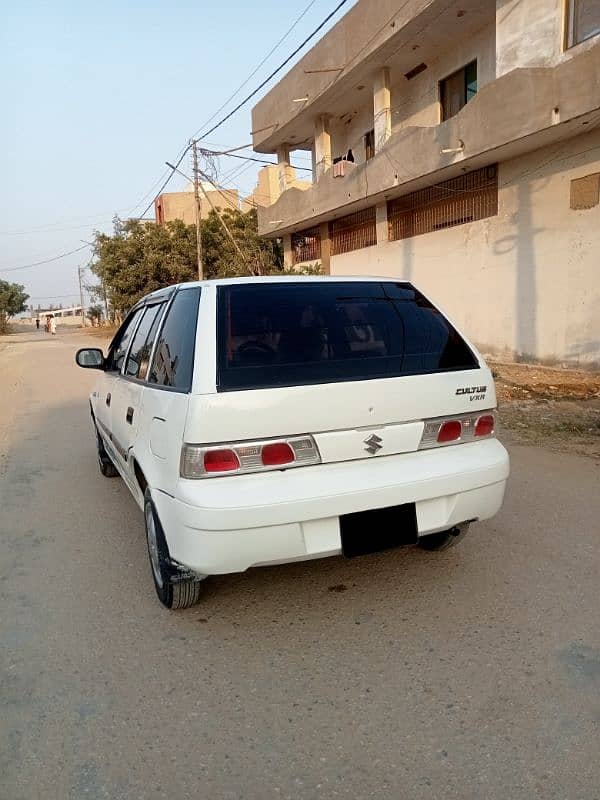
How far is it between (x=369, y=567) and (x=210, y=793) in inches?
69.7

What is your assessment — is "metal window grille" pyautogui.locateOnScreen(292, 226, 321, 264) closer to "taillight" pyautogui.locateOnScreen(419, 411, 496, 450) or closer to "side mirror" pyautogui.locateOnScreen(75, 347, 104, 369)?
"side mirror" pyautogui.locateOnScreen(75, 347, 104, 369)

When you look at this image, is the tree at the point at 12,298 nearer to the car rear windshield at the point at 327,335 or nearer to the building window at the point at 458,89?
the building window at the point at 458,89

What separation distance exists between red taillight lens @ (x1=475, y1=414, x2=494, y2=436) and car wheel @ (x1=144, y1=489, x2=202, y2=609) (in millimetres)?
1620

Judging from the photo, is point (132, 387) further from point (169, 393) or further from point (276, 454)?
point (276, 454)

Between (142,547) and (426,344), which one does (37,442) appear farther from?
(426,344)

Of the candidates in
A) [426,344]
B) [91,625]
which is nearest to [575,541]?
[426,344]

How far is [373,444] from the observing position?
2865mm

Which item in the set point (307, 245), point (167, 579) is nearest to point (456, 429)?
point (167, 579)

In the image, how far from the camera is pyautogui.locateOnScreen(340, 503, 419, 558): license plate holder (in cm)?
278

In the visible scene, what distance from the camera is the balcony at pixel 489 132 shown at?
952 cm

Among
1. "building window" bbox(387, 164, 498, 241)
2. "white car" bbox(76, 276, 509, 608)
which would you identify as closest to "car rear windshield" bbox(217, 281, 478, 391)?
"white car" bbox(76, 276, 509, 608)

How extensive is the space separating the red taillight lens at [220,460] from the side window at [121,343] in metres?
2.10

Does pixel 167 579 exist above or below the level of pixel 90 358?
below

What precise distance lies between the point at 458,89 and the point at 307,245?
808 cm
